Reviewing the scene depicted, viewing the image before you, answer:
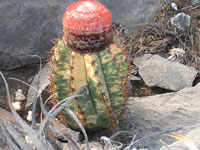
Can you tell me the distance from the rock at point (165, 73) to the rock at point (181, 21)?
1.91ft

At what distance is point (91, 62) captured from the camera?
1503 millimetres

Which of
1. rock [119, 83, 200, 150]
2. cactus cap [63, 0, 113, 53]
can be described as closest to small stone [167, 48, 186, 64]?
rock [119, 83, 200, 150]

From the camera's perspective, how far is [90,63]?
1.51 meters

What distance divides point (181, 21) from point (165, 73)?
0.85 m

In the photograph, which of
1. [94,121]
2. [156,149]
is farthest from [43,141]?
[156,149]

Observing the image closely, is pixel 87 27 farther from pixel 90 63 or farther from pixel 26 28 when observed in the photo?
pixel 26 28

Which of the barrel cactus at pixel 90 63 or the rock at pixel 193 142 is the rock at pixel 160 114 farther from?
the barrel cactus at pixel 90 63

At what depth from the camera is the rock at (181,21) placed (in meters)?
3.38

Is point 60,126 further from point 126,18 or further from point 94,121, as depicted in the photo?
point 126,18

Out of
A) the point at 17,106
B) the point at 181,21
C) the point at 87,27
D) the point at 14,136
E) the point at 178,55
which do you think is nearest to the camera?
the point at 14,136

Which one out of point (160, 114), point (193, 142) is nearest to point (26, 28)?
point (160, 114)

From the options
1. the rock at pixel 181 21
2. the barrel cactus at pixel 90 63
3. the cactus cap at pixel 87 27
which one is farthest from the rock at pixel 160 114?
the rock at pixel 181 21

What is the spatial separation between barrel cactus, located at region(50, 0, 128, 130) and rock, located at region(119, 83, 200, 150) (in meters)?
0.32

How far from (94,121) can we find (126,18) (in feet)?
6.20
